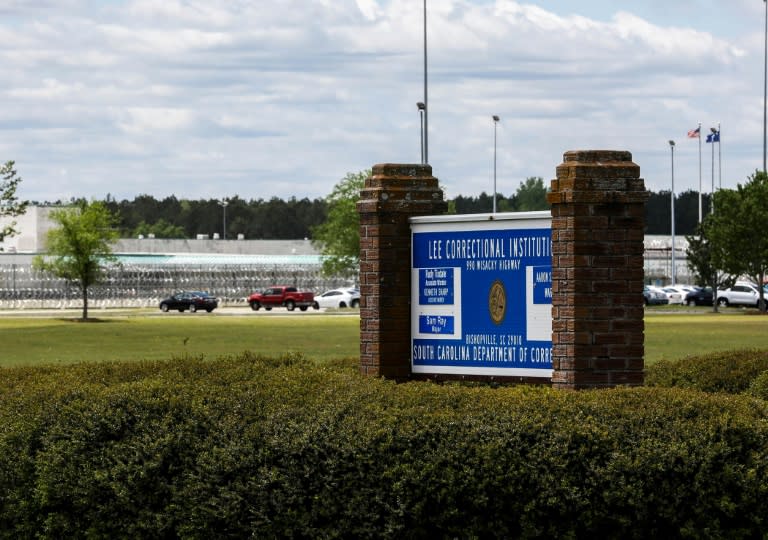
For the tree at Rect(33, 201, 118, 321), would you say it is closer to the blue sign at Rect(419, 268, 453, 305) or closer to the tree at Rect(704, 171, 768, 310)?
the tree at Rect(704, 171, 768, 310)

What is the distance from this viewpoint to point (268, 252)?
139 meters

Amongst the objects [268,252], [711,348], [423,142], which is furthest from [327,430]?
[268,252]

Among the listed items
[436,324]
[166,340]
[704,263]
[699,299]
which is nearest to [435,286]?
[436,324]

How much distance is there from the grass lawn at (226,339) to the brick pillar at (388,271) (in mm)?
18120

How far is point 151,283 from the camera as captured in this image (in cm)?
10431

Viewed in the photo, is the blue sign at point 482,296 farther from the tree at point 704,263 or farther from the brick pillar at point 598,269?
the tree at point 704,263

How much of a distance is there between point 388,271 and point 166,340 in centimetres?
3360

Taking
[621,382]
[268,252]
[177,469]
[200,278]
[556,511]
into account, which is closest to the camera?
[556,511]

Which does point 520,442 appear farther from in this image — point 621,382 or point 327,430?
point 621,382

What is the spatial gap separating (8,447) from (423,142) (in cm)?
5046

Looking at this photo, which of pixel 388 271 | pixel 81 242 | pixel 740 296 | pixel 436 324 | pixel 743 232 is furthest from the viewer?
pixel 740 296

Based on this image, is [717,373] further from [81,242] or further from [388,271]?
[81,242]

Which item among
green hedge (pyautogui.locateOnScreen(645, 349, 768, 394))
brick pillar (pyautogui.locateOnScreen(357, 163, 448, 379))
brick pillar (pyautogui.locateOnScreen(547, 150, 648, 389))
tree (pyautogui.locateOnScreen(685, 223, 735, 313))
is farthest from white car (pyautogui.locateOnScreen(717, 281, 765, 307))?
brick pillar (pyautogui.locateOnScreen(547, 150, 648, 389))

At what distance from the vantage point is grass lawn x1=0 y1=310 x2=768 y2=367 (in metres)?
35.9
